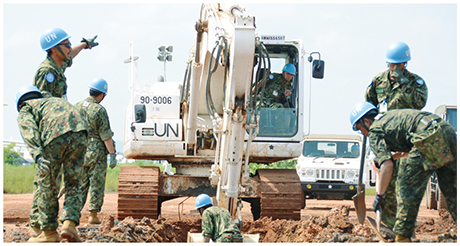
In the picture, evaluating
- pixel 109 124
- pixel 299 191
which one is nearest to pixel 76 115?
pixel 109 124

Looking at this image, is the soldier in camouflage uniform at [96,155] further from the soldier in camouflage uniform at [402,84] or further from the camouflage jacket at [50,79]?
the soldier in camouflage uniform at [402,84]

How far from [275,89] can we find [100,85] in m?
3.03

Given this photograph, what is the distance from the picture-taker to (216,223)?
21.6 ft

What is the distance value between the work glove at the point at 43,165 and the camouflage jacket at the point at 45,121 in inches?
2.6

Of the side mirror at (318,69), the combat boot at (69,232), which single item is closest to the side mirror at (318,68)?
the side mirror at (318,69)

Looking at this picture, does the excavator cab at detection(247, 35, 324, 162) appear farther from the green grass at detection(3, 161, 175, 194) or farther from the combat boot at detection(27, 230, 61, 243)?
the green grass at detection(3, 161, 175, 194)

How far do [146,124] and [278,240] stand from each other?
3065mm

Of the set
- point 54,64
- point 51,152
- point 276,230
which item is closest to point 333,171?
point 276,230

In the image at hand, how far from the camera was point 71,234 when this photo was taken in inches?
223

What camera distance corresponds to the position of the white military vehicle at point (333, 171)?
47.2ft

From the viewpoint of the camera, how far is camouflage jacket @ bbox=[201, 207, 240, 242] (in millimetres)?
6480

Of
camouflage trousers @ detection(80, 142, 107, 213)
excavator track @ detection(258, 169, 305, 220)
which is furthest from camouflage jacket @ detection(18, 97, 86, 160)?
excavator track @ detection(258, 169, 305, 220)

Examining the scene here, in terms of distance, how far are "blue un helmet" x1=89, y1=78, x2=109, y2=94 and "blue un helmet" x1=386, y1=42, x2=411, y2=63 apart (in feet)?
13.1

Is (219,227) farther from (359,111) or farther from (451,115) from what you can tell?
(451,115)
